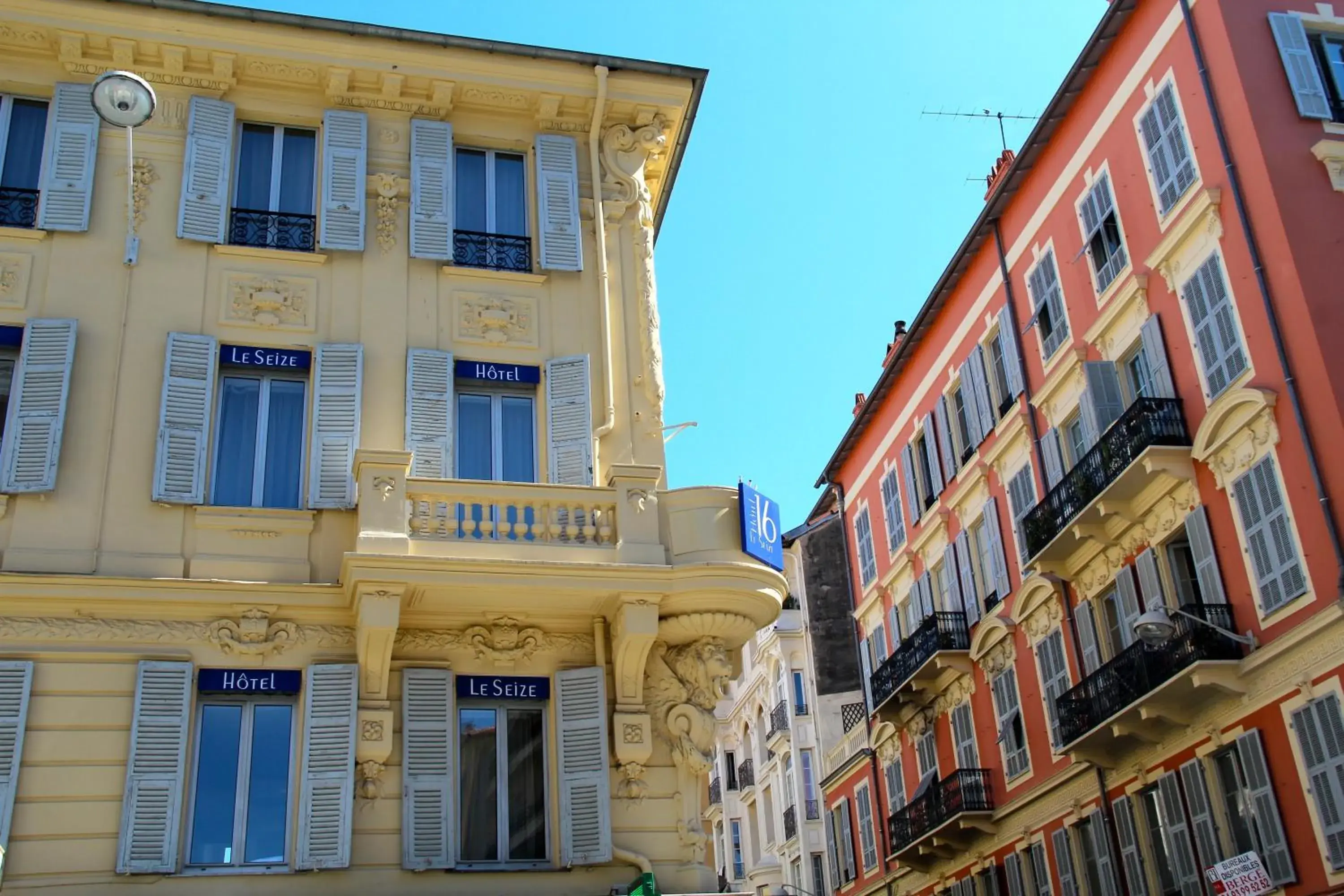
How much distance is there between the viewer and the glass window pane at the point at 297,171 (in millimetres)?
17812

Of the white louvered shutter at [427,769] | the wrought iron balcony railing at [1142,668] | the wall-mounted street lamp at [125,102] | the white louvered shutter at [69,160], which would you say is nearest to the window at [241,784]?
the white louvered shutter at [427,769]

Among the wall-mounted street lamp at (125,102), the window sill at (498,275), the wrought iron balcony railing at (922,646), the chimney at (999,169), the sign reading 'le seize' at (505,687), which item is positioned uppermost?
the chimney at (999,169)

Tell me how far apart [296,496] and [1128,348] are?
572 inches

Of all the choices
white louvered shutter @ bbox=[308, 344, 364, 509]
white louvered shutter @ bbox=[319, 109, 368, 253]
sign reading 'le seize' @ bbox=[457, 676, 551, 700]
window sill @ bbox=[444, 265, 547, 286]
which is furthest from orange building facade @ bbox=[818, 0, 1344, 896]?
white louvered shutter @ bbox=[319, 109, 368, 253]

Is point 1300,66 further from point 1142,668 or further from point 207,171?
point 207,171

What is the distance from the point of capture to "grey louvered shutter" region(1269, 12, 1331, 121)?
2120 centimetres

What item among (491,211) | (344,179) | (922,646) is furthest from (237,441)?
(922,646)

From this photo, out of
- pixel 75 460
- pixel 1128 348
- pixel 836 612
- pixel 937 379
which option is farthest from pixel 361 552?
pixel 836 612

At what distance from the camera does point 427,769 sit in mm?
14844

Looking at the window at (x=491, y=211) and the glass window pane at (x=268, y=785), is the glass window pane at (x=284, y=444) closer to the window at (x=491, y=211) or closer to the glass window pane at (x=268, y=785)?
the glass window pane at (x=268, y=785)

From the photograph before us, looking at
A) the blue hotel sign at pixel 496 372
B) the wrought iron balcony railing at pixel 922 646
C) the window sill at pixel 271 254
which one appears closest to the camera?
the window sill at pixel 271 254

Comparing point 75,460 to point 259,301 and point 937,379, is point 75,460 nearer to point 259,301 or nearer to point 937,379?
point 259,301

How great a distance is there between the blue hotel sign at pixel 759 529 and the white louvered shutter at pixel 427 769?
3594mm

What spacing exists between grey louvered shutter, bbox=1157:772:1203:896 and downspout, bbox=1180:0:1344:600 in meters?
5.31
